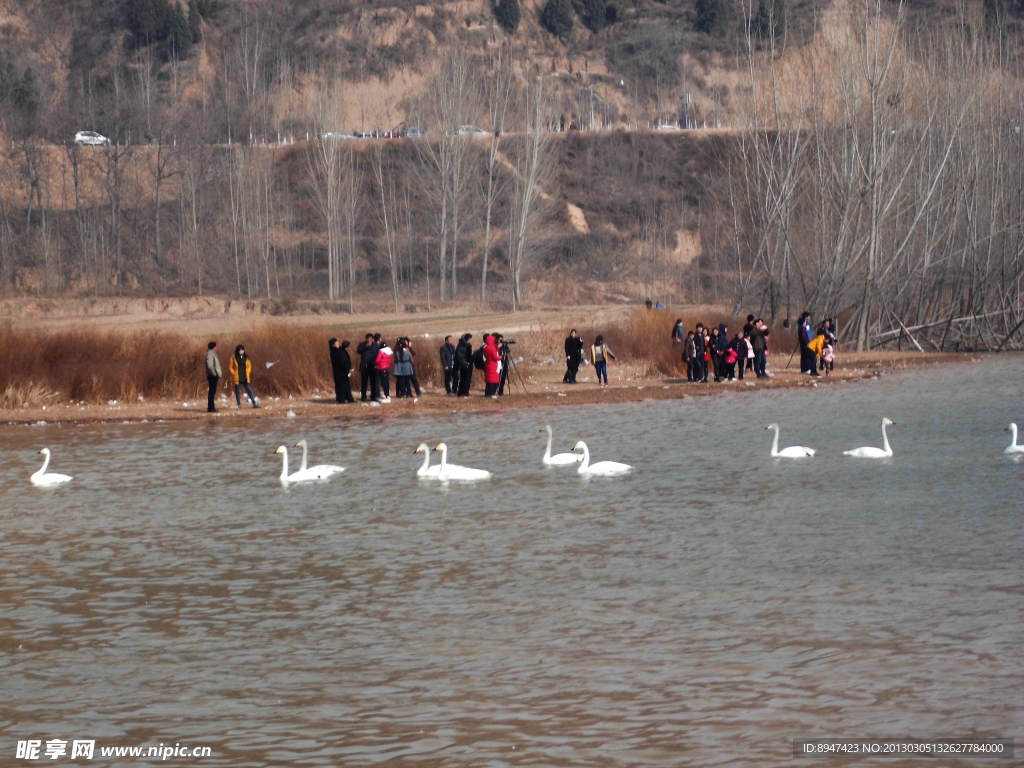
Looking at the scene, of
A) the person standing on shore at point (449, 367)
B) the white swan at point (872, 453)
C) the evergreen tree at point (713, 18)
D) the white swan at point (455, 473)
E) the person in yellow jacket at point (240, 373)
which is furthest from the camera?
the evergreen tree at point (713, 18)

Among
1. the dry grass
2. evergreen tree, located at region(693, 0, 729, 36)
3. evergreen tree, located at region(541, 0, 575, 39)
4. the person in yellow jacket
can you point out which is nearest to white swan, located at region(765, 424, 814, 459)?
the person in yellow jacket

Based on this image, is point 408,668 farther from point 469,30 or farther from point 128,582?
point 469,30

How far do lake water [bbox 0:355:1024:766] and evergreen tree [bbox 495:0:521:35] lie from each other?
108033mm

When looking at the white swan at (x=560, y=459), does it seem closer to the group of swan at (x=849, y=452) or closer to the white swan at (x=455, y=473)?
the white swan at (x=455, y=473)

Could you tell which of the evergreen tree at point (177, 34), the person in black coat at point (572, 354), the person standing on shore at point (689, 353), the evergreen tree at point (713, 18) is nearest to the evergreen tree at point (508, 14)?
the evergreen tree at point (713, 18)

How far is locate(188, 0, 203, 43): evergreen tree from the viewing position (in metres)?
119

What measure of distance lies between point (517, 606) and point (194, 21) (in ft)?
383

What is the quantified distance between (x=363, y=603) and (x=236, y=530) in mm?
4580

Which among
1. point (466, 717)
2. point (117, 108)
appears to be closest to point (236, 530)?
point (466, 717)

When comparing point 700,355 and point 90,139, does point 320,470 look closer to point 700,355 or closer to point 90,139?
point 700,355

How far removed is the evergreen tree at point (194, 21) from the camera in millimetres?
119438

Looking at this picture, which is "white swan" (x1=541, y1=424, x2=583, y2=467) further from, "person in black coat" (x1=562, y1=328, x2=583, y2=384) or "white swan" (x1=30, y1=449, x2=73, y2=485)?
"person in black coat" (x1=562, y1=328, x2=583, y2=384)

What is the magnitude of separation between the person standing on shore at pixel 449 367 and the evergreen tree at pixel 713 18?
101891 millimetres

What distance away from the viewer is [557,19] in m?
129
